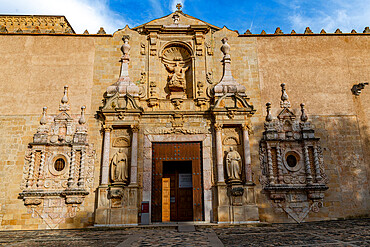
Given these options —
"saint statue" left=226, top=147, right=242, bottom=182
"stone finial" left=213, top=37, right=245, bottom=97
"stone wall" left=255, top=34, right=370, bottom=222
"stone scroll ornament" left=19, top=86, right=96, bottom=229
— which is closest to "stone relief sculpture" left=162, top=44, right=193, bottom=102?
"stone finial" left=213, top=37, right=245, bottom=97

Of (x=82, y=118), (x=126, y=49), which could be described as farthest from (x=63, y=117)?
(x=126, y=49)

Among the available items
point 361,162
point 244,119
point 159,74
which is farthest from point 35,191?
point 361,162

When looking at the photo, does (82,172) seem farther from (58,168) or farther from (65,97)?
(65,97)

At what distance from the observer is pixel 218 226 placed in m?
9.33

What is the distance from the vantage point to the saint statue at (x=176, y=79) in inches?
447

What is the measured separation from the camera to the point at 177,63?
12227 mm

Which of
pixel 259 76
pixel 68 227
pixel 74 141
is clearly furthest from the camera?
pixel 259 76

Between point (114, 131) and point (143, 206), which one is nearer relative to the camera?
point (143, 206)

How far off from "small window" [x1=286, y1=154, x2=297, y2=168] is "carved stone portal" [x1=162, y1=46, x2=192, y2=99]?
422 cm

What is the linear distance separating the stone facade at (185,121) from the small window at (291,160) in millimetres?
52

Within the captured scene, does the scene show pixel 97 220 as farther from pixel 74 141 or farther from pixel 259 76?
pixel 259 76

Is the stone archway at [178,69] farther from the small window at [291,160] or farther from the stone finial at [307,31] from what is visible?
the stone finial at [307,31]

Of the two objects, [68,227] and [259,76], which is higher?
[259,76]

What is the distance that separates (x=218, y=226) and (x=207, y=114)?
3.82 metres
